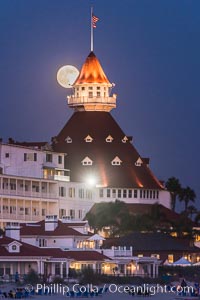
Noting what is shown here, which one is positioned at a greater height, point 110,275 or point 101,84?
point 101,84

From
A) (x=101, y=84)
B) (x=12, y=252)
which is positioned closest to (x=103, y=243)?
(x=12, y=252)

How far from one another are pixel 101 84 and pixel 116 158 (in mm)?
10480

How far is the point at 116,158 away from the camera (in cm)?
18788

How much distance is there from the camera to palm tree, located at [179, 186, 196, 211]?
194 m

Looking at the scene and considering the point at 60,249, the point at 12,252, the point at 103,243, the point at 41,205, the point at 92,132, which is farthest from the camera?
the point at 92,132

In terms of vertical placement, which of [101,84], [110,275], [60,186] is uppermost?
[101,84]

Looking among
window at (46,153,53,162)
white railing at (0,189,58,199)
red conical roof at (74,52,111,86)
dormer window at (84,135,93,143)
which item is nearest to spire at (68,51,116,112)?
red conical roof at (74,52,111,86)

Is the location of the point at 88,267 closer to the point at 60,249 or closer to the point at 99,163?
the point at 60,249

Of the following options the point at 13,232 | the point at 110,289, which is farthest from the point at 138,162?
the point at 110,289

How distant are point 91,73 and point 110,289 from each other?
65776mm

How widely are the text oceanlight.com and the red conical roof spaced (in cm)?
5823

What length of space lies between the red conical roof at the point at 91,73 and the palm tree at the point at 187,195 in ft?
47.7

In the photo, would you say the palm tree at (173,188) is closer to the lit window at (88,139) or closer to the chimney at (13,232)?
the lit window at (88,139)

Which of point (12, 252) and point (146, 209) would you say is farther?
point (146, 209)
